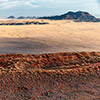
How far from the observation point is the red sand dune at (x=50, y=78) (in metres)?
6.26

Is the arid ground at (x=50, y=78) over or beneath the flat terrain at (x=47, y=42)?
over

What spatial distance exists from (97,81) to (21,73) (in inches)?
126

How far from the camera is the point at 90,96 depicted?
6.24 metres

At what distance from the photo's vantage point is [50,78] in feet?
23.5

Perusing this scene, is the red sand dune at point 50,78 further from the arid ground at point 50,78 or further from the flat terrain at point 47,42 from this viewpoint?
the flat terrain at point 47,42

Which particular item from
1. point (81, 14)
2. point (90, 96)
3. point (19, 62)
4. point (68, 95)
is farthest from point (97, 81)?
point (81, 14)

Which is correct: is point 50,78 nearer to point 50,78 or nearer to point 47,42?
point 50,78

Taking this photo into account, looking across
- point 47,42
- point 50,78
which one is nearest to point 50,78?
point 50,78

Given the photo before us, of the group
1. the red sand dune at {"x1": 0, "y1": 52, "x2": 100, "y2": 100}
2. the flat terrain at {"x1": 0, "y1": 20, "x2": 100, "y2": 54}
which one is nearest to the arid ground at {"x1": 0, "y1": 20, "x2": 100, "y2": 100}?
the red sand dune at {"x1": 0, "y1": 52, "x2": 100, "y2": 100}

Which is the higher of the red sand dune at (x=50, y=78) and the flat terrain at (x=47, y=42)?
the red sand dune at (x=50, y=78)

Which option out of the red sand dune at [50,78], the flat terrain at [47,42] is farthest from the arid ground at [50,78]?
the flat terrain at [47,42]

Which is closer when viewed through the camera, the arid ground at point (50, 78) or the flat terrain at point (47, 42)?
the arid ground at point (50, 78)

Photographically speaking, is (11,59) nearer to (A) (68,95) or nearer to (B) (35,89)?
(B) (35,89)

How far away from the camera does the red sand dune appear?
6.26 metres
